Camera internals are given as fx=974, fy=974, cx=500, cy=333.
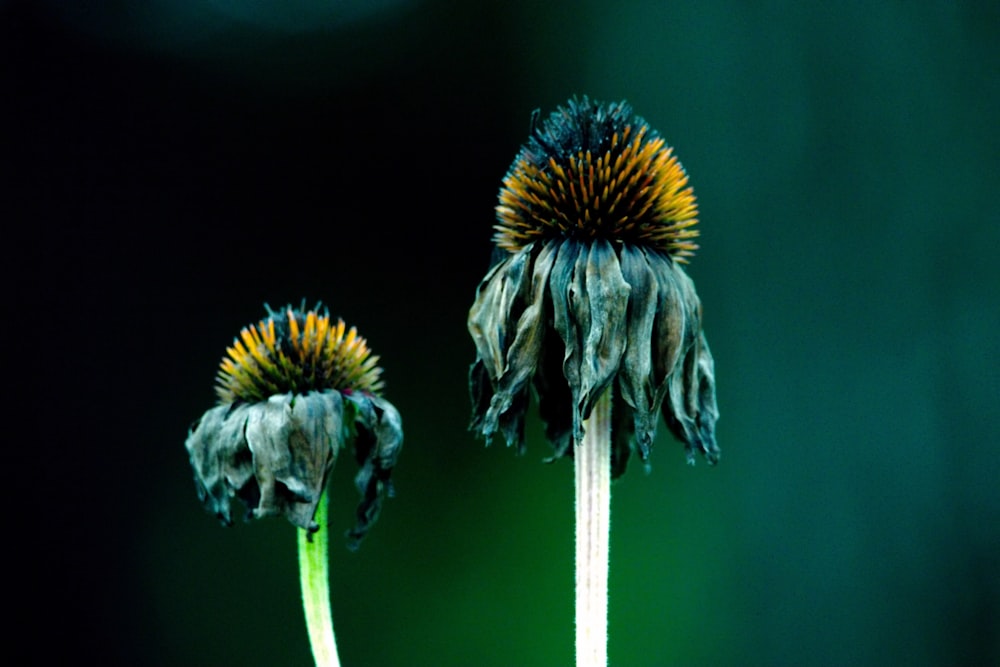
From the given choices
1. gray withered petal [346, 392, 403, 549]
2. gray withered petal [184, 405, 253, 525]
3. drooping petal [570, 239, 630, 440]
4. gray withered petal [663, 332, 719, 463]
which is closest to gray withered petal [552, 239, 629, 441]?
drooping petal [570, 239, 630, 440]

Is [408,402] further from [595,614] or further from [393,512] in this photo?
[595,614]

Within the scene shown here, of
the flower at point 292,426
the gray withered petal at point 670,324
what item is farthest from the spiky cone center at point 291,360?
the gray withered petal at point 670,324

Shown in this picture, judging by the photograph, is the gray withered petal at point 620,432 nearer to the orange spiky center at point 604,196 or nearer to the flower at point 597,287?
the flower at point 597,287

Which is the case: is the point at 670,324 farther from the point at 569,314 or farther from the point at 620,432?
the point at 620,432

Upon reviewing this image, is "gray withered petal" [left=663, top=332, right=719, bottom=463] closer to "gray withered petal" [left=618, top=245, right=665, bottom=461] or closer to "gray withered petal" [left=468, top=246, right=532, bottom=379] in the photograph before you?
"gray withered petal" [left=618, top=245, right=665, bottom=461]

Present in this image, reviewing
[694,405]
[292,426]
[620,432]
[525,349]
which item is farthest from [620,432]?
[292,426]

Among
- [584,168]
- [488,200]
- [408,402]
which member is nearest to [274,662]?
[408,402]
